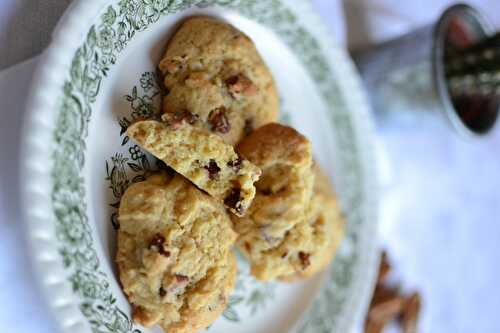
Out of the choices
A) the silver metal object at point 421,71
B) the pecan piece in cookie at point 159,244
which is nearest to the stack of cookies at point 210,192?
the pecan piece in cookie at point 159,244

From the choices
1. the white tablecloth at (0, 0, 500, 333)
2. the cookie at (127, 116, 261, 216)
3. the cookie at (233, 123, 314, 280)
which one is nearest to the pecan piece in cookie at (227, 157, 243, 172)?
the cookie at (127, 116, 261, 216)

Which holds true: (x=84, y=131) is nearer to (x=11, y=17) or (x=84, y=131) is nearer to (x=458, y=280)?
(x=11, y=17)

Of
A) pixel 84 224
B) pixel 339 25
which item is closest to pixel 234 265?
pixel 84 224

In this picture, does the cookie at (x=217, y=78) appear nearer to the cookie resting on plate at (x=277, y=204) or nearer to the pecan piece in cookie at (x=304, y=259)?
the cookie resting on plate at (x=277, y=204)

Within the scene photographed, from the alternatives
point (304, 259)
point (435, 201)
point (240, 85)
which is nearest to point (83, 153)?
point (240, 85)

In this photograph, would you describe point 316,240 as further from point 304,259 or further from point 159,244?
point 159,244

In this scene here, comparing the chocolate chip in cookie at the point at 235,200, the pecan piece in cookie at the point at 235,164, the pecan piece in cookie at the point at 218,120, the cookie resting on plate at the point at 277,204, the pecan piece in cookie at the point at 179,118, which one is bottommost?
the cookie resting on plate at the point at 277,204

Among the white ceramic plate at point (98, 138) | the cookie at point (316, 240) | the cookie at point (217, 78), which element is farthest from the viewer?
the cookie at point (316, 240)
